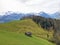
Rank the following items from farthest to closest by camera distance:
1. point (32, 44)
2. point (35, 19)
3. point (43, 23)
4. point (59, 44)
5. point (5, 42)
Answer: point (35, 19)
point (43, 23)
point (59, 44)
point (32, 44)
point (5, 42)

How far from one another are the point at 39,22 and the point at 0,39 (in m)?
62.3

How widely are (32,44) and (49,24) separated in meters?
57.8

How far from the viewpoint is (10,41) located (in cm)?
3922

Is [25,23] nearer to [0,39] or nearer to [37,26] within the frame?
[37,26]

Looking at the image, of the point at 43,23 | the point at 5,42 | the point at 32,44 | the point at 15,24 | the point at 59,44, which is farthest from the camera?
the point at 43,23

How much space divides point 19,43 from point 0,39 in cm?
405

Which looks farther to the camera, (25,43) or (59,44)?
(59,44)

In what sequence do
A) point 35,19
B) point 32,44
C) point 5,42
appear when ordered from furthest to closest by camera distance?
1. point 35,19
2. point 32,44
3. point 5,42

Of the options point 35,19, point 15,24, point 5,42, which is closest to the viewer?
point 5,42

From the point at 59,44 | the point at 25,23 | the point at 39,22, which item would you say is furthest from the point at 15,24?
the point at 59,44

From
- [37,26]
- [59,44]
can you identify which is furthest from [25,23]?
[59,44]

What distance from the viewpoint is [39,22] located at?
3981 inches

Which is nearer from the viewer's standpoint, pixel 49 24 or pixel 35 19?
pixel 49 24

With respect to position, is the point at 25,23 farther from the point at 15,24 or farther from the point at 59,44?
the point at 59,44
